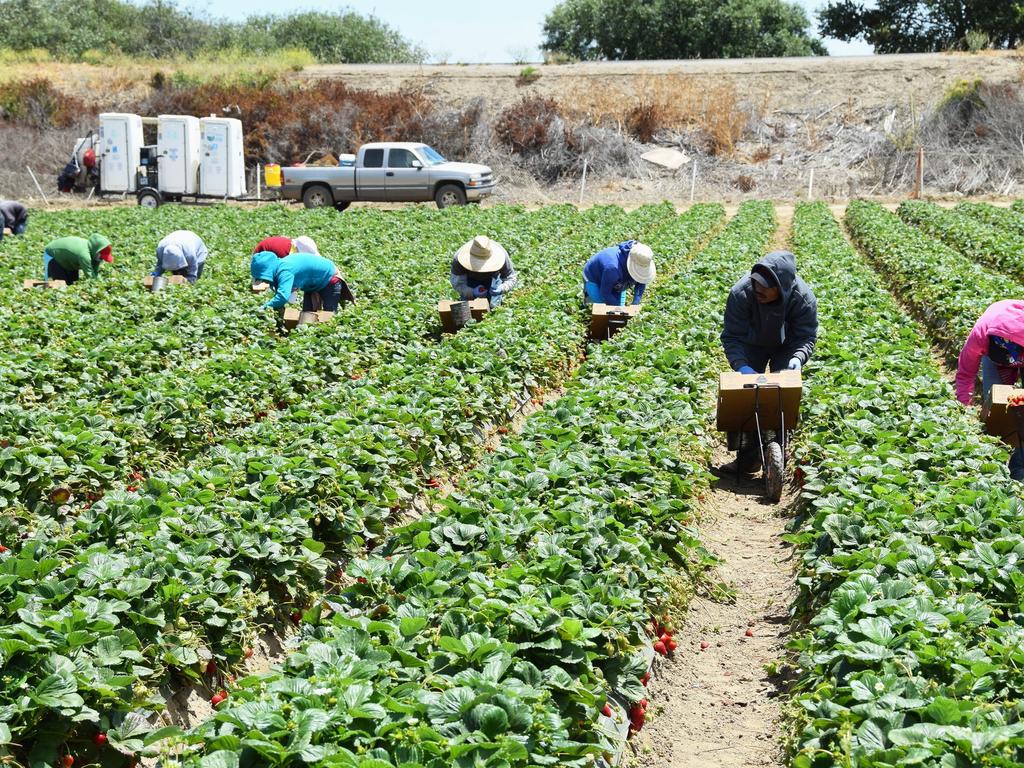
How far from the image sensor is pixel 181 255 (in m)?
13.8

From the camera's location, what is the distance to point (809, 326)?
8.17 meters

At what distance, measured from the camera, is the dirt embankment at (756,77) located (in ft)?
143

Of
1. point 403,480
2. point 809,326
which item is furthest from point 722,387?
point 403,480

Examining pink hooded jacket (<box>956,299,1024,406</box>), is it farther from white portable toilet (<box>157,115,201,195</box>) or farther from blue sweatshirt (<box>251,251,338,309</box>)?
white portable toilet (<box>157,115,201,195</box>)

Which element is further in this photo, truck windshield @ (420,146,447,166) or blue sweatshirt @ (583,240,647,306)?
truck windshield @ (420,146,447,166)

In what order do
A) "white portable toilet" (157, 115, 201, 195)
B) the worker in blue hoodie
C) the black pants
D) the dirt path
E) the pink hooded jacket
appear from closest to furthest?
the dirt path < the pink hooded jacket < the worker in blue hoodie < the black pants < "white portable toilet" (157, 115, 201, 195)

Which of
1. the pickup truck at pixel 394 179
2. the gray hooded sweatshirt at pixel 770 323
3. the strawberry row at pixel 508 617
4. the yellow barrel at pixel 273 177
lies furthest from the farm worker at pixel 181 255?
the yellow barrel at pixel 273 177

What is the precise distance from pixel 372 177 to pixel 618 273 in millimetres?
21384

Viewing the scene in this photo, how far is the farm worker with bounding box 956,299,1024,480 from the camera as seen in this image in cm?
706

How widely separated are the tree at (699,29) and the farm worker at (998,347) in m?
56.1

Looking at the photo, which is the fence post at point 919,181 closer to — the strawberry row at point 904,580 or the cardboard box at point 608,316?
the cardboard box at point 608,316

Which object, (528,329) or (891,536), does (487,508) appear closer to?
(891,536)

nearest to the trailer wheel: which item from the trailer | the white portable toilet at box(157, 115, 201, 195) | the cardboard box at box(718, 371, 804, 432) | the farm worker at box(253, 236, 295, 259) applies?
the trailer

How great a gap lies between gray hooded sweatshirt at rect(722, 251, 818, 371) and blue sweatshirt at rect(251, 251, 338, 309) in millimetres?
5470
